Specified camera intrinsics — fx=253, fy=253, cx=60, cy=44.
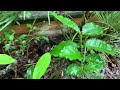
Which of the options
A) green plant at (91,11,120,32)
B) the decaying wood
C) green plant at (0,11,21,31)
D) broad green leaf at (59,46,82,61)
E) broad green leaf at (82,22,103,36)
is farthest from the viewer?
the decaying wood

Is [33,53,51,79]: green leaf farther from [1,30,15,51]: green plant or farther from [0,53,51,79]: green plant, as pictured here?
[1,30,15,51]: green plant

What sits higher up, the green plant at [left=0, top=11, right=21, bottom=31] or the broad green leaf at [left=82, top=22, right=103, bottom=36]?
the green plant at [left=0, top=11, right=21, bottom=31]

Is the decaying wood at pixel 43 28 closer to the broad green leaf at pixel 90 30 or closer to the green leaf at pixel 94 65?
the broad green leaf at pixel 90 30

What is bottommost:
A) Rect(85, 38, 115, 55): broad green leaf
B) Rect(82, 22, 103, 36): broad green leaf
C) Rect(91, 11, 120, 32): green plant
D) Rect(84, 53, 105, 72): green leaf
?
Rect(84, 53, 105, 72): green leaf

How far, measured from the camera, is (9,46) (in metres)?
1.92

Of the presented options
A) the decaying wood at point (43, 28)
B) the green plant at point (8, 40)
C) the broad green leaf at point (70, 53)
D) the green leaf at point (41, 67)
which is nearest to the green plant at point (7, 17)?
the green plant at point (8, 40)

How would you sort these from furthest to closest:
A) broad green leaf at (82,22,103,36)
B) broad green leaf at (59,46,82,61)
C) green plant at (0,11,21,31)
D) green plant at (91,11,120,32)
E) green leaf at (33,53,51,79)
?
green plant at (91,11,120,32) < green plant at (0,11,21,31) < broad green leaf at (82,22,103,36) < broad green leaf at (59,46,82,61) < green leaf at (33,53,51,79)

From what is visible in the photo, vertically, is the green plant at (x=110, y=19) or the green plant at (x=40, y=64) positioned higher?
the green plant at (x=110, y=19)

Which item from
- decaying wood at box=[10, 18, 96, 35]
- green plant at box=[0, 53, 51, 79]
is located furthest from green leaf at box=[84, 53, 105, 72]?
decaying wood at box=[10, 18, 96, 35]

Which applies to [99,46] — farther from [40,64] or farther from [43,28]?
[43,28]

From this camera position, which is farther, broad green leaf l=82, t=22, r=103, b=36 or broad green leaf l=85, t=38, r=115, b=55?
broad green leaf l=82, t=22, r=103, b=36

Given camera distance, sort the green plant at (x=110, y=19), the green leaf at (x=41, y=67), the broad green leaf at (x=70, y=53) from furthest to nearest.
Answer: the green plant at (x=110, y=19) → the broad green leaf at (x=70, y=53) → the green leaf at (x=41, y=67)
